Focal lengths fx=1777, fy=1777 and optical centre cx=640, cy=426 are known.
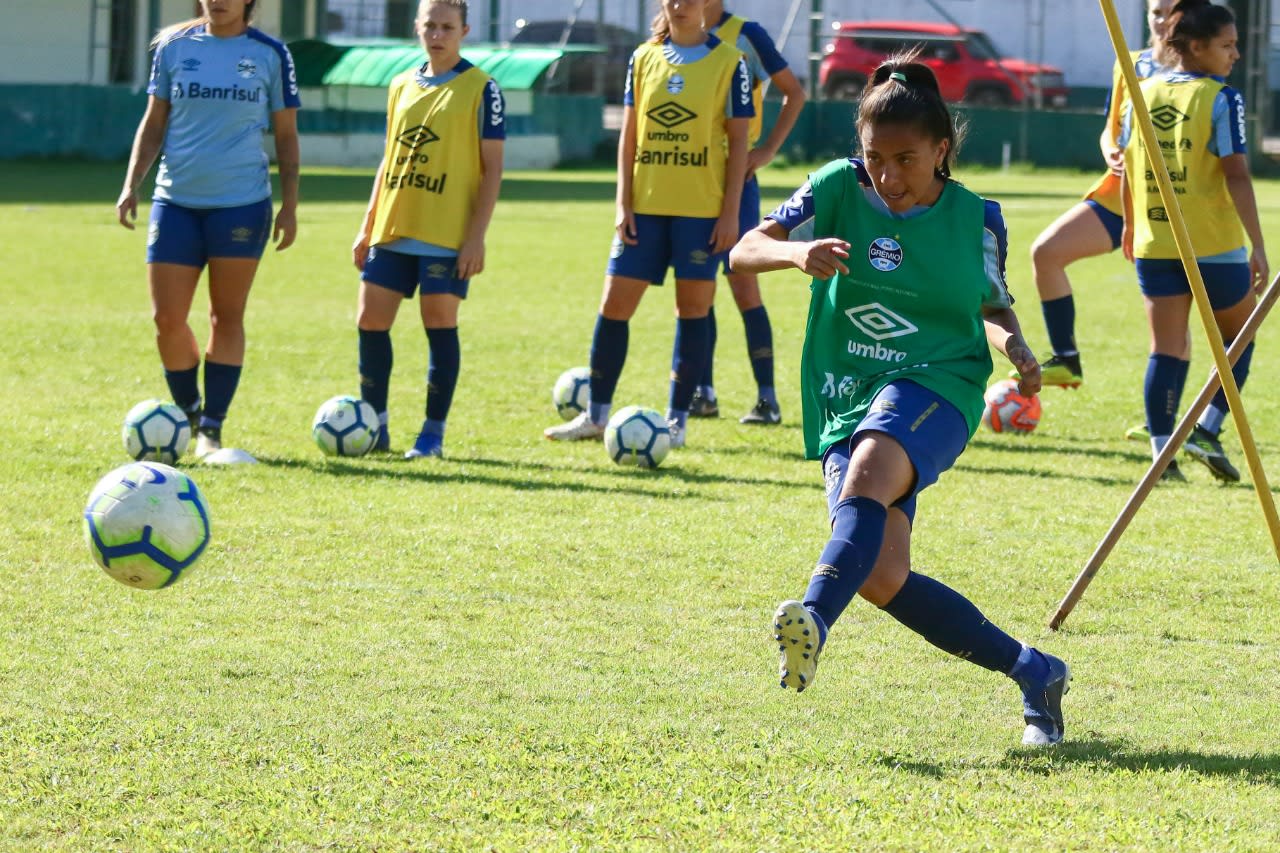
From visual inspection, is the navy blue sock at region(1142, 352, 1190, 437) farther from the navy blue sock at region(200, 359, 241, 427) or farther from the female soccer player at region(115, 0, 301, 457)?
the navy blue sock at region(200, 359, 241, 427)

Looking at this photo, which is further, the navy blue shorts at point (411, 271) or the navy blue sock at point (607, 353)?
the navy blue sock at point (607, 353)

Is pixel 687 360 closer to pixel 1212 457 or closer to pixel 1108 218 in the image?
pixel 1108 218

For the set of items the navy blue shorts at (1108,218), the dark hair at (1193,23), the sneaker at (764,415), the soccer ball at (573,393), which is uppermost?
the dark hair at (1193,23)

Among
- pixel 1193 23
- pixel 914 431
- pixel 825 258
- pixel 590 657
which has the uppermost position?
pixel 1193 23

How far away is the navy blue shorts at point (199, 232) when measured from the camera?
24.7ft

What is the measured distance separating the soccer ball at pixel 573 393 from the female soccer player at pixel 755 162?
486 mm

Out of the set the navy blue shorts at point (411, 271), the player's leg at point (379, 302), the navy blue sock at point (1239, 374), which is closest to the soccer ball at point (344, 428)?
the player's leg at point (379, 302)

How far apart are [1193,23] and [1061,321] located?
2053 mm

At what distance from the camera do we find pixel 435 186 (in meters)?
7.67

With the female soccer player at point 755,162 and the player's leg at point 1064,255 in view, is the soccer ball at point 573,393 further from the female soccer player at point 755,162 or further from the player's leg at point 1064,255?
the player's leg at point 1064,255

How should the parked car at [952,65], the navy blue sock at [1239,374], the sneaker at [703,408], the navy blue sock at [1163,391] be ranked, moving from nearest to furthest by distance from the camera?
the navy blue sock at [1163,391] → the navy blue sock at [1239,374] → the sneaker at [703,408] → the parked car at [952,65]

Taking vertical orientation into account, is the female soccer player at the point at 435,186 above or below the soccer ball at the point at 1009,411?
above

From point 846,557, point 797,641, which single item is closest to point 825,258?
point 846,557

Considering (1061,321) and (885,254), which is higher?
(885,254)
